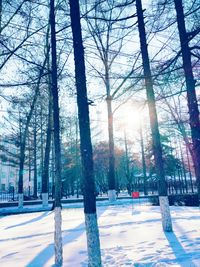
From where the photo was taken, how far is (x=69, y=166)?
35719 millimetres

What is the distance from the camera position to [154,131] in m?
8.45

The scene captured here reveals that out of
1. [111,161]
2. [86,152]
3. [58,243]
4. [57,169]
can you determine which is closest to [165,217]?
[58,243]

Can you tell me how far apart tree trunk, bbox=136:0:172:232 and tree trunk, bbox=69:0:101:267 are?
3.05 m

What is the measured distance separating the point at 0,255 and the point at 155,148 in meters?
5.27

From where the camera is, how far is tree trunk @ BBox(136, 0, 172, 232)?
305 inches

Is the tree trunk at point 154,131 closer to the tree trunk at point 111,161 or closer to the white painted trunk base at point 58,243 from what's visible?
the white painted trunk base at point 58,243

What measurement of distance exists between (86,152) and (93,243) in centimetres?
157

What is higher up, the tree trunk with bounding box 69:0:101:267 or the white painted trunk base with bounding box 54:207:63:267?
the tree trunk with bounding box 69:0:101:267

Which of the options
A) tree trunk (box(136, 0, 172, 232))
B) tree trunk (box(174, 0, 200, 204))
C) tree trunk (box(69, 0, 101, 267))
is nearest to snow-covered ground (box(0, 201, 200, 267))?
tree trunk (box(136, 0, 172, 232))

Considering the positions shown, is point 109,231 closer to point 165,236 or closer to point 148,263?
point 165,236

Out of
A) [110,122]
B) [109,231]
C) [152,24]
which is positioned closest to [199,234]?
[109,231]

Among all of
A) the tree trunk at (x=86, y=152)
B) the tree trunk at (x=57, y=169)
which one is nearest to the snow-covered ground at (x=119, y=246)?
the tree trunk at (x=57, y=169)

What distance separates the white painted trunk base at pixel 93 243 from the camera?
436cm

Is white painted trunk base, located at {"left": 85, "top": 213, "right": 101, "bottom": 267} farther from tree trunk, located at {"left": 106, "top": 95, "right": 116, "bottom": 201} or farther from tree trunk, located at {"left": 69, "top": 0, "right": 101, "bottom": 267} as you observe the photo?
tree trunk, located at {"left": 106, "top": 95, "right": 116, "bottom": 201}
